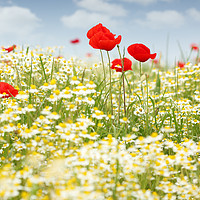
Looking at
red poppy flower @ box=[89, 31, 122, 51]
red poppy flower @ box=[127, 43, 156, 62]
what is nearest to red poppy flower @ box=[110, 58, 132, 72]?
red poppy flower @ box=[127, 43, 156, 62]

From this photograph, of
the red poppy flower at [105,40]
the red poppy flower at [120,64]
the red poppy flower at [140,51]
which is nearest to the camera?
the red poppy flower at [105,40]

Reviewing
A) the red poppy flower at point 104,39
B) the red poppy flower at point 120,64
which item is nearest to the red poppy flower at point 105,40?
the red poppy flower at point 104,39

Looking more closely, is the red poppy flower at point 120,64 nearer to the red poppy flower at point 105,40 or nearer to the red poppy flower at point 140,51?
the red poppy flower at point 140,51

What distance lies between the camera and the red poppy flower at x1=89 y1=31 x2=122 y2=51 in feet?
8.34

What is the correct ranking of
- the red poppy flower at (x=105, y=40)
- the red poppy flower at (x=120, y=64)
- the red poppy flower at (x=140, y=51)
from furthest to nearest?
the red poppy flower at (x=120, y=64) → the red poppy flower at (x=140, y=51) → the red poppy flower at (x=105, y=40)

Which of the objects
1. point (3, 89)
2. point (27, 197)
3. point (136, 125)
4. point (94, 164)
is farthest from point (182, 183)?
point (3, 89)

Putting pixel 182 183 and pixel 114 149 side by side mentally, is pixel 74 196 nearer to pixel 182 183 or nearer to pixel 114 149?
pixel 114 149

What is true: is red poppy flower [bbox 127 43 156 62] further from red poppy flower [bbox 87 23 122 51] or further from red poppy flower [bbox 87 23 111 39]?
red poppy flower [bbox 87 23 111 39]

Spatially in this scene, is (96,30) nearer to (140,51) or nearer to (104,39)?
(104,39)

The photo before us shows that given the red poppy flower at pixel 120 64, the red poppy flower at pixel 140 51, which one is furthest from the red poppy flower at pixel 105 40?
the red poppy flower at pixel 120 64

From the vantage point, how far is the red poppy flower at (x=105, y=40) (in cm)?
254

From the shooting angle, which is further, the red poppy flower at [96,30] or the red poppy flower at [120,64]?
the red poppy flower at [120,64]

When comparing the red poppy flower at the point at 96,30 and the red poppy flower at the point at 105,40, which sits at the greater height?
the red poppy flower at the point at 96,30

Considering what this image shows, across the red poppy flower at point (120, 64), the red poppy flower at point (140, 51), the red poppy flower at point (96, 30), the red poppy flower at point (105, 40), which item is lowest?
the red poppy flower at point (120, 64)
